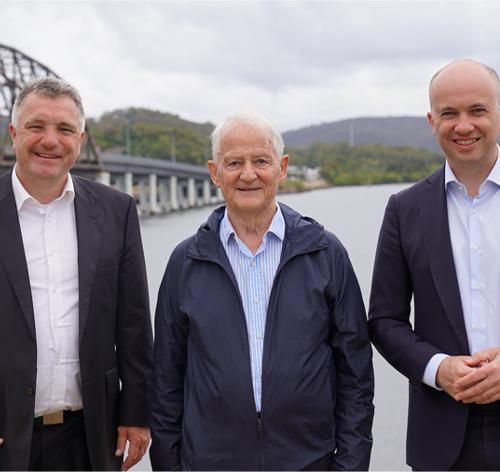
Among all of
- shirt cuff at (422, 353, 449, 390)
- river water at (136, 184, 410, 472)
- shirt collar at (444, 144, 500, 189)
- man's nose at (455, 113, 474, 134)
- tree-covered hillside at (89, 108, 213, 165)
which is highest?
tree-covered hillside at (89, 108, 213, 165)

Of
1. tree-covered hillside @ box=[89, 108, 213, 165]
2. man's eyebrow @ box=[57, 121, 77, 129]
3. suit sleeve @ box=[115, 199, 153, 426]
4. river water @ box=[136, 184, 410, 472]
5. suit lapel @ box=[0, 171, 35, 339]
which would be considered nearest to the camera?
suit lapel @ box=[0, 171, 35, 339]

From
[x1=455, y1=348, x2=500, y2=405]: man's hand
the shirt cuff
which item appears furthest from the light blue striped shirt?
[x1=455, y1=348, x2=500, y2=405]: man's hand

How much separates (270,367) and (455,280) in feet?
3.97

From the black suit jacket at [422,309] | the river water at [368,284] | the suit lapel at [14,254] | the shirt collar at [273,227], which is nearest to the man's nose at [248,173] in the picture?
the shirt collar at [273,227]

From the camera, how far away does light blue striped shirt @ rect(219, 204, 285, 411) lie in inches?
117

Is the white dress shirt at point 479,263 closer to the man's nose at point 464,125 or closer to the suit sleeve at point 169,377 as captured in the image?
the man's nose at point 464,125

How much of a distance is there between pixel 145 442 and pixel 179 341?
1.08m

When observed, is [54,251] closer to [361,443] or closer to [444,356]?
[361,443]

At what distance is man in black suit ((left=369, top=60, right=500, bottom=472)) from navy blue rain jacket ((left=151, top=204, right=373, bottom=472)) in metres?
0.39

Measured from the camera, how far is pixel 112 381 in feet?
11.7

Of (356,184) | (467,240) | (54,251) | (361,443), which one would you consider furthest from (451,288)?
(356,184)

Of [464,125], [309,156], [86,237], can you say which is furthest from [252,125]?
[309,156]

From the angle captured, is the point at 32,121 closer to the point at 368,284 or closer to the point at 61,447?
the point at 61,447

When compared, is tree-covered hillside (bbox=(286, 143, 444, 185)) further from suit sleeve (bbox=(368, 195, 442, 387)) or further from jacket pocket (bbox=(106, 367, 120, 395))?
jacket pocket (bbox=(106, 367, 120, 395))
